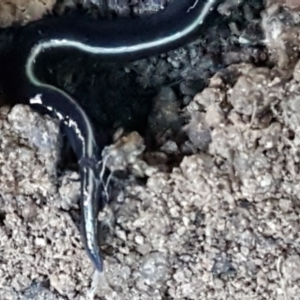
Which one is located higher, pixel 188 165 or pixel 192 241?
pixel 188 165

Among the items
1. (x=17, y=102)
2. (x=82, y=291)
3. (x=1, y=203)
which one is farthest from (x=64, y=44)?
(x=82, y=291)

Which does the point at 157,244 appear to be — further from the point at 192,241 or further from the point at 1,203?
the point at 1,203

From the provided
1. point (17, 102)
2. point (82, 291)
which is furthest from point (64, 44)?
point (82, 291)

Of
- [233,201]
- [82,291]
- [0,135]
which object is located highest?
[0,135]

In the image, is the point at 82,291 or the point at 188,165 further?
the point at 82,291
